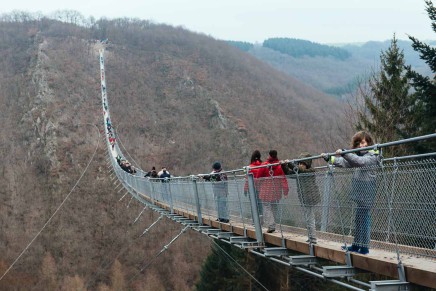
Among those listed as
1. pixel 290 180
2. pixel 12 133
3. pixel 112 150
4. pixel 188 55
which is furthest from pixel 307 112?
pixel 290 180

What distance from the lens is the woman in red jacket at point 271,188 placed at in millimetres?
8203

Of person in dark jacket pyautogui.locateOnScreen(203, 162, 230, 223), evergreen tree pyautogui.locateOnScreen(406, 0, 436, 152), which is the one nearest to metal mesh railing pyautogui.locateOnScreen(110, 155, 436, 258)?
person in dark jacket pyautogui.locateOnScreen(203, 162, 230, 223)

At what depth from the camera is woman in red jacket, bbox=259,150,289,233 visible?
8.20m

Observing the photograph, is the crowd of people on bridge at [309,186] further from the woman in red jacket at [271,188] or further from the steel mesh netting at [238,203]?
the steel mesh netting at [238,203]

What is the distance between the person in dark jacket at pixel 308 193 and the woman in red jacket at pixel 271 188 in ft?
1.55

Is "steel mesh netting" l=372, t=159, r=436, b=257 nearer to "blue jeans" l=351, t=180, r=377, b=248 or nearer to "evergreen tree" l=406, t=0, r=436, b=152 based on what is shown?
"blue jeans" l=351, t=180, r=377, b=248

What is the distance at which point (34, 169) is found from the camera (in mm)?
63906

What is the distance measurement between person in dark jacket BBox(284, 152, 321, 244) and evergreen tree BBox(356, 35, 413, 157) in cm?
1063

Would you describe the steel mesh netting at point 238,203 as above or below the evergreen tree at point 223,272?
above

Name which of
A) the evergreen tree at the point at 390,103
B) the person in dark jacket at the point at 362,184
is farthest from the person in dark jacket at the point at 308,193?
the evergreen tree at the point at 390,103

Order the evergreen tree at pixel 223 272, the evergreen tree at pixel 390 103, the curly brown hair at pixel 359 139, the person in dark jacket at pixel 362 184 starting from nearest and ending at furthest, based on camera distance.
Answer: the person in dark jacket at pixel 362 184
the curly brown hair at pixel 359 139
the evergreen tree at pixel 390 103
the evergreen tree at pixel 223 272

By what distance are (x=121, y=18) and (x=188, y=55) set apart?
2801 centimetres

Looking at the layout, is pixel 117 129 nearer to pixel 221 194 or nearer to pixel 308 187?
pixel 221 194

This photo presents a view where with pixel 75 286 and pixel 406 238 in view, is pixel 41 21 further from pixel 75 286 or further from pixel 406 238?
pixel 406 238
